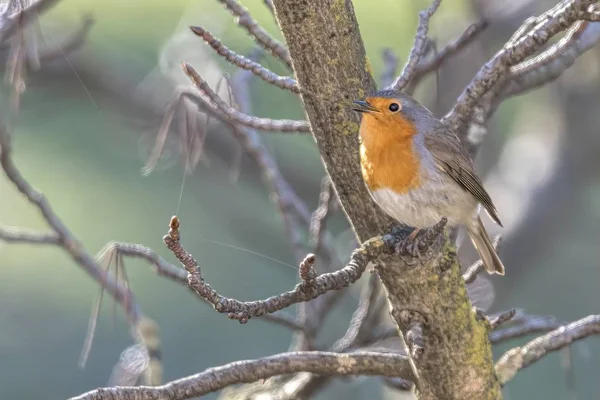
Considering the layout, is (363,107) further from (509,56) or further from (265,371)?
(265,371)

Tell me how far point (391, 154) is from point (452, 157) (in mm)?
224

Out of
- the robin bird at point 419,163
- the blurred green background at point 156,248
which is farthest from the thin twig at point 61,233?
the blurred green background at point 156,248

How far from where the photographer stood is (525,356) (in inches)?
96.9

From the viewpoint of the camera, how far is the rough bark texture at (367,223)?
212cm

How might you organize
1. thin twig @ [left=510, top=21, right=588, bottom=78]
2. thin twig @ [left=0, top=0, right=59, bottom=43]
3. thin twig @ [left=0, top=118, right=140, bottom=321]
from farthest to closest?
thin twig @ [left=510, top=21, right=588, bottom=78] → thin twig @ [left=0, top=118, right=140, bottom=321] → thin twig @ [left=0, top=0, right=59, bottom=43]

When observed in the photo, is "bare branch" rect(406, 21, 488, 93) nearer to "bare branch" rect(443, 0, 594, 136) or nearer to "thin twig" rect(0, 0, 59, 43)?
"bare branch" rect(443, 0, 594, 136)

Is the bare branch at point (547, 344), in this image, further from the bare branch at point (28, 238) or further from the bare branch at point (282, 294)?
the bare branch at point (28, 238)

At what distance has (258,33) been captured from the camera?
2545 mm

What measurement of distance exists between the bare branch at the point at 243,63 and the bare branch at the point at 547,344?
2.76 ft

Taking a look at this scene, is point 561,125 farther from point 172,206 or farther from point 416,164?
point 172,206

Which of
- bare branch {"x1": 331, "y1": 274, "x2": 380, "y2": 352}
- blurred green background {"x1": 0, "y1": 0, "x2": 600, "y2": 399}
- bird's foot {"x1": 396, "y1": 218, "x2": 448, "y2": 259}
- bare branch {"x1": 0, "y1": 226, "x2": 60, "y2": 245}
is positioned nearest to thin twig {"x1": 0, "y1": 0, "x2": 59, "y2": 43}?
bare branch {"x1": 0, "y1": 226, "x2": 60, "y2": 245}

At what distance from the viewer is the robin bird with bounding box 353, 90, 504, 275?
2.81 meters

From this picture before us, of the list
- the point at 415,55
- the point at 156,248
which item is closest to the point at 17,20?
the point at 415,55

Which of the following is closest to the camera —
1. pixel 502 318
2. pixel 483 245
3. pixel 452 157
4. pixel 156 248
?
pixel 502 318
